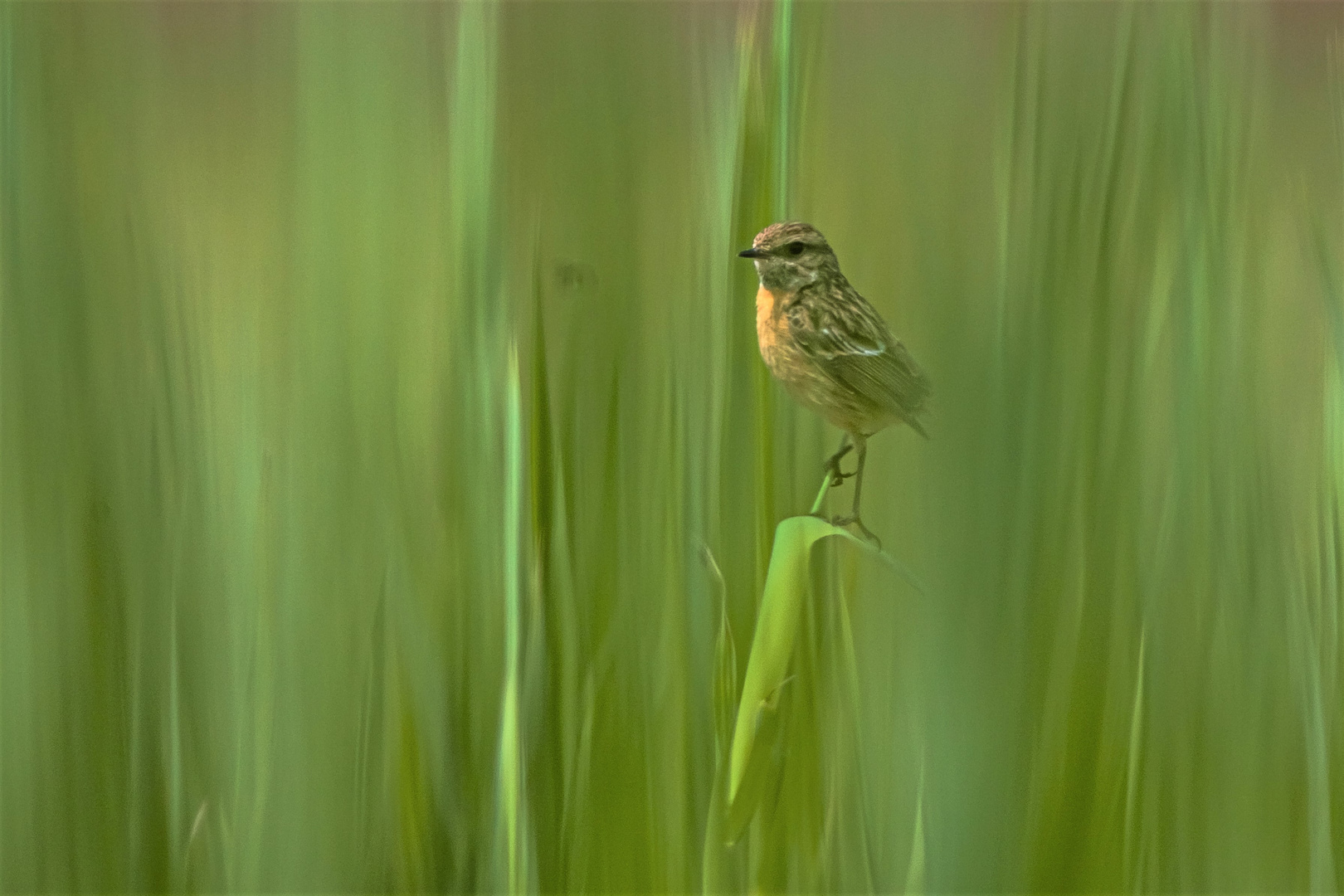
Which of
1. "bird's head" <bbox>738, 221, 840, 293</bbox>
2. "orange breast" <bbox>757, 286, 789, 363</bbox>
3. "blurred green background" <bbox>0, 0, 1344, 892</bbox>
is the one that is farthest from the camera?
"orange breast" <bbox>757, 286, 789, 363</bbox>

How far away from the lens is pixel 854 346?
1.30 m

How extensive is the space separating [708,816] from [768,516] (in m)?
0.23

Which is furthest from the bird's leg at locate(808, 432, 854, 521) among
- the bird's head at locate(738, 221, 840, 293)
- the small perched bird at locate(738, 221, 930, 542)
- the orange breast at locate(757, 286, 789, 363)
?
the orange breast at locate(757, 286, 789, 363)

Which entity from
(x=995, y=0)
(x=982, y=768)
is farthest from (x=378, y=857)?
(x=995, y=0)

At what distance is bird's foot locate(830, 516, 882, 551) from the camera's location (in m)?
0.70

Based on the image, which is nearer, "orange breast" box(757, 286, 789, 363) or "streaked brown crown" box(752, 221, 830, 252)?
"streaked brown crown" box(752, 221, 830, 252)

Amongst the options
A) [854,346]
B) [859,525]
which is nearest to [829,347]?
[854,346]

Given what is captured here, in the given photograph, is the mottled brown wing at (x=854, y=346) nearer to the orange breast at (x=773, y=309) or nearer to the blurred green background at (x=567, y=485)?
the orange breast at (x=773, y=309)

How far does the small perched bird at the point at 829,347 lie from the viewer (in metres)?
0.84

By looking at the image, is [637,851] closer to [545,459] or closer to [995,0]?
[545,459]

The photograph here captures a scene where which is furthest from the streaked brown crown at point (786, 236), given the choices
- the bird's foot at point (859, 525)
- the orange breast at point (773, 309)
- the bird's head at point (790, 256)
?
the bird's foot at point (859, 525)

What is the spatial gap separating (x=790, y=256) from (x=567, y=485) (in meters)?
0.50

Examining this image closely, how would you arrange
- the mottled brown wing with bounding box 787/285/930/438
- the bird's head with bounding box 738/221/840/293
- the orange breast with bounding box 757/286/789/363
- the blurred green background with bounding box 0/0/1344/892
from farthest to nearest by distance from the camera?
the orange breast with bounding box 757/286/789/363 → the mottled brown wing with bounding box 787/285/930/438 → the bird's head with bounding box 738/221/840/293 → the blurred green background with bounding box 0/0/1344/892

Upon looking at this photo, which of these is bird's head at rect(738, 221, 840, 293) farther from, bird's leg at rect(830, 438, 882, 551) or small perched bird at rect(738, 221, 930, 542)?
bird's leg at rect(830, 438, 882, 551)
